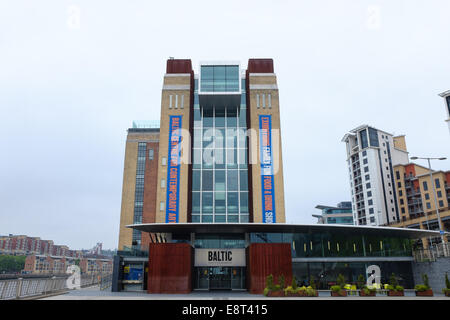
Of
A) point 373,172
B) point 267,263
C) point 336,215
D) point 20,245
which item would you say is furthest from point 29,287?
point 20,245

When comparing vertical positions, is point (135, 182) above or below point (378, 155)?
below

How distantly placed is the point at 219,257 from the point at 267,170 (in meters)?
17.9

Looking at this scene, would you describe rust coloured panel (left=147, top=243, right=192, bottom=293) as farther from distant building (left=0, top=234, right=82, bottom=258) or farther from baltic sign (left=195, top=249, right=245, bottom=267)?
distant building (left=0, top=234, right=82, bottom=258)

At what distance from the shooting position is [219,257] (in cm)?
3609

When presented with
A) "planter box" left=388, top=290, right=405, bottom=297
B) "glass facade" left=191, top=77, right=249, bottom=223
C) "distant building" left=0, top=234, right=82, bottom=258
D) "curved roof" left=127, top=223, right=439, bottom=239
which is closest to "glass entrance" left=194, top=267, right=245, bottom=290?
"curved roof" left=127, top=223, right=439, bottom=239

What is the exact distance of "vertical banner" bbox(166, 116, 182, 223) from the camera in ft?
157

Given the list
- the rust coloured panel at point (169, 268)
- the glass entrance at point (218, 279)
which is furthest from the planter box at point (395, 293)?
the rust coloured panel at point (169, 268)

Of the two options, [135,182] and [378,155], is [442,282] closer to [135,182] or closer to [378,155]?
[135,182]

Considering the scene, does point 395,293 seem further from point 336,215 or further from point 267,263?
point 336,215

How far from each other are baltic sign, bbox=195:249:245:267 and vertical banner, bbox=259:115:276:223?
473 inches

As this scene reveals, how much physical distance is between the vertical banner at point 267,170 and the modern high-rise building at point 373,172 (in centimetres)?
5750

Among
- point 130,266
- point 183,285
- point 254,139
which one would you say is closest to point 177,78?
point 254,139
